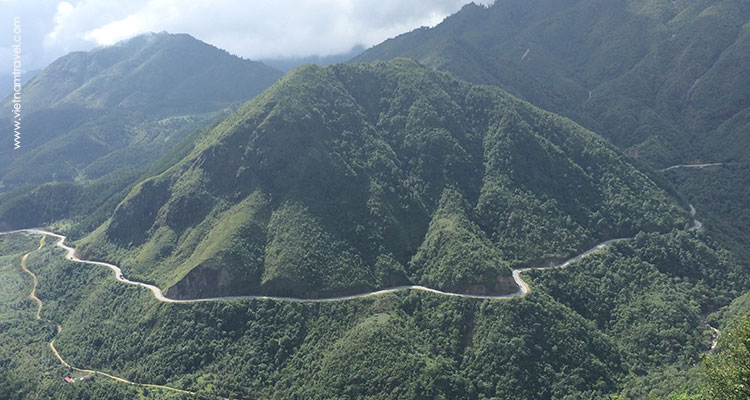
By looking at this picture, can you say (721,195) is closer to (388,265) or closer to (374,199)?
(374,199)

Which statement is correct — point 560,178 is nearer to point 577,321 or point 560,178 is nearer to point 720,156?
point 577,321

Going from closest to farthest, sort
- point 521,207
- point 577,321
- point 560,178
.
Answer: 1. point 577,321
2. point 521,207
3. point 560,178

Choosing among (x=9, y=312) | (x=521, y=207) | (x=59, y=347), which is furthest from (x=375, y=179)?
(x=9, y=312)

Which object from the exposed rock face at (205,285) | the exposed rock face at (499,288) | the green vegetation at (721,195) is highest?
the exposed rock face at (205,285)

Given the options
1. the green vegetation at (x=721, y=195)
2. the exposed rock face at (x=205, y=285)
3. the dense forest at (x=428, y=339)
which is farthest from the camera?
the green vegetation at (x=721, y=195)

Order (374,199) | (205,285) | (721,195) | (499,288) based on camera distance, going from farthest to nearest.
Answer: (721,195) < (374,199) < (205,285) < (499,288)

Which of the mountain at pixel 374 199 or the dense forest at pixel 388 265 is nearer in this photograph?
the dense forest at pixel 388 265

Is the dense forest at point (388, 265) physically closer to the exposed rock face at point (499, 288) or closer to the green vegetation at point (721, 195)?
the exposed rock face at point (499, 288)

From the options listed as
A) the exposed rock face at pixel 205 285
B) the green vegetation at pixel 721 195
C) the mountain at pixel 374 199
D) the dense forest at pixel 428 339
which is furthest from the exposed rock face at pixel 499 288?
the green vegetation at pixel 721 195

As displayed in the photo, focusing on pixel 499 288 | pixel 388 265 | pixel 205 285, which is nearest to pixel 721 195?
pixel 499 288
